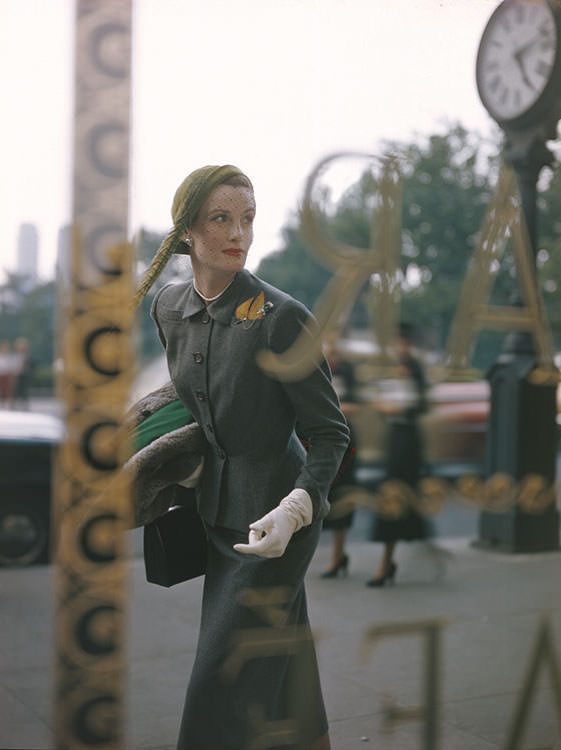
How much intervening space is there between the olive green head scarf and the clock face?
87cm

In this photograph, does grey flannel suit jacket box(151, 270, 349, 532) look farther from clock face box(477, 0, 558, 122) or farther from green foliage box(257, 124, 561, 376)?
clock face box(477, 0, 558, 122)

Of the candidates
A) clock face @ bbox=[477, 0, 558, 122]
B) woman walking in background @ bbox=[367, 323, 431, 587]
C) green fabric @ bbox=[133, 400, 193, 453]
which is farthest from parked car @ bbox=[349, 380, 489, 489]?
clock face @ bbox=[477, 0, 558, 122]

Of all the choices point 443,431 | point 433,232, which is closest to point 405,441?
point 443,431

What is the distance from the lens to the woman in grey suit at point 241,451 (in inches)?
113

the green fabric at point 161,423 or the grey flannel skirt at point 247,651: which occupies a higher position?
the green fabric at point 161,423

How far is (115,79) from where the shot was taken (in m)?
2.70

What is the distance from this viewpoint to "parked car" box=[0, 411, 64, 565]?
298 centimetres

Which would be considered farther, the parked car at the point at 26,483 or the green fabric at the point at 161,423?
the parked car at the point at 26,483

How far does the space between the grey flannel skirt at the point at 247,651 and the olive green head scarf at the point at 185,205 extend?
69 centimetres

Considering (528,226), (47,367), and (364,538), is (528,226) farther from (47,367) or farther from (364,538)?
(47,367)

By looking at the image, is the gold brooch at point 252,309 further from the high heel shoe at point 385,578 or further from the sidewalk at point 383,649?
the high heel shoe at point 385,578

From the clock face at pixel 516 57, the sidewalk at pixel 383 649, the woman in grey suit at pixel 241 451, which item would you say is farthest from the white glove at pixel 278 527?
the clock face at pixel 516 57

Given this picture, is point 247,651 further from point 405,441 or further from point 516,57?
point 516,57

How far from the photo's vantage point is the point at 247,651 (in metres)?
2.93
